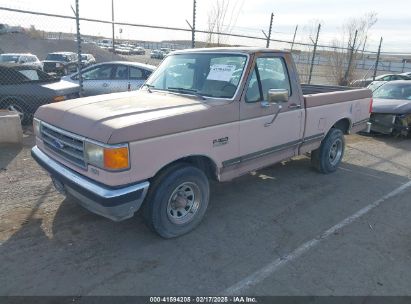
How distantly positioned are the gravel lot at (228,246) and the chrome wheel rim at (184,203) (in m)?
0.23

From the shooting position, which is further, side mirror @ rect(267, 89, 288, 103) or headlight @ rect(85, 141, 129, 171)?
side mirror @ rect(267, 89, 288, 103)

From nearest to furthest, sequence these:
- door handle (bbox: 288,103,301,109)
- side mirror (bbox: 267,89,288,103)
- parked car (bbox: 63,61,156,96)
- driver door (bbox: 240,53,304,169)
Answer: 1. side mirror (bbox: 267,89,288,103)
2. driver door (bbox: 240,53,304,169)
3. door handle (bbox: 288,103,301,109)
4. parked car (bbox: 63,61,156,96)

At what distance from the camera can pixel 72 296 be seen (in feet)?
9.71

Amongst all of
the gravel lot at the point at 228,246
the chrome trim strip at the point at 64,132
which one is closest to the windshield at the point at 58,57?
the gravel lot at the point at 228,246

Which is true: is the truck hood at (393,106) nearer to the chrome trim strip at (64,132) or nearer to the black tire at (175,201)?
the black tire at (175,201)

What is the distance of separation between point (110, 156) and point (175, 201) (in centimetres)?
106

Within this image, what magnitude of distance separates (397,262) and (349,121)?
11.1 ft

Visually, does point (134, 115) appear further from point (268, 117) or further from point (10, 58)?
point (10, 58)

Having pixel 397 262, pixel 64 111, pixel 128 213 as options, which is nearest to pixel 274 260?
pixel 397 262

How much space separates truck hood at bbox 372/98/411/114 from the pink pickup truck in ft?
14.7

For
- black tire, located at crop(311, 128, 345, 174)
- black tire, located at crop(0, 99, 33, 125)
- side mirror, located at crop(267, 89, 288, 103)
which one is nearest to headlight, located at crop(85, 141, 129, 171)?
side mirror, located at crop(267, 89, 288, 103)

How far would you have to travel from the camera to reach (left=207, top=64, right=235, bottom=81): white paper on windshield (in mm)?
4273

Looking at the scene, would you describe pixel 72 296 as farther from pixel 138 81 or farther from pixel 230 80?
pixel 138 81

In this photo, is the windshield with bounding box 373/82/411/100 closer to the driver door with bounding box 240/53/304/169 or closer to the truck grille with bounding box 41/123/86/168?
the driver door with bounding box 240/53/304/169
